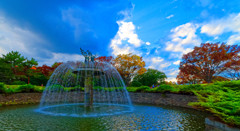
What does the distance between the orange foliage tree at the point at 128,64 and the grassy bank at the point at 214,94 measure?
14.3 metres

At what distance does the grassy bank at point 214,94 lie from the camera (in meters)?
3.87

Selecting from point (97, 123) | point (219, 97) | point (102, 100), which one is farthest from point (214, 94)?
point (102, 100)

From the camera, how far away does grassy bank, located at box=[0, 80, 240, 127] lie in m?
3.87

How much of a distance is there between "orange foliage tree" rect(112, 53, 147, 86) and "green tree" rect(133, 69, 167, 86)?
8.23 meters

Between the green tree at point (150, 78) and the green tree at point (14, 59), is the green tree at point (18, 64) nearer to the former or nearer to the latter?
the green tree at point (14, 59)

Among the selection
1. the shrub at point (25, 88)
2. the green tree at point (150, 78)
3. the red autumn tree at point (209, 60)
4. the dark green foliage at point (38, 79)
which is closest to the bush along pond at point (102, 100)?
the shrub at point (25, 88)

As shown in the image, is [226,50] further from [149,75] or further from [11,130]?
[11,130]

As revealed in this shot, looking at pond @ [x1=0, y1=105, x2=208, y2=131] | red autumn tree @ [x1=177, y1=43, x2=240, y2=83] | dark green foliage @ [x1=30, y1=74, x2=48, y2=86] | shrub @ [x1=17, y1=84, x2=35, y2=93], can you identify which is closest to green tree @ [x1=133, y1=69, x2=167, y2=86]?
red autumn tree @ [x1=177, y1=43, x2=240, y2=83]

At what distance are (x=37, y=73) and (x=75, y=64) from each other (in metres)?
26.3

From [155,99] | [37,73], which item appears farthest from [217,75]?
[37,73]

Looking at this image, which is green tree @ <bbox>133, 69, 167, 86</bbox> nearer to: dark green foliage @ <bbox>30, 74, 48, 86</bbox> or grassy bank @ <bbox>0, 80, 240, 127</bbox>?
grassy bank @ <bbox>0, 80, 240, 127</bbox>

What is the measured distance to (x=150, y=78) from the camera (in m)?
40.8

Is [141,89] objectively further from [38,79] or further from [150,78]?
[38,79]

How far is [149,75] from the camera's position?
41.7 metres
